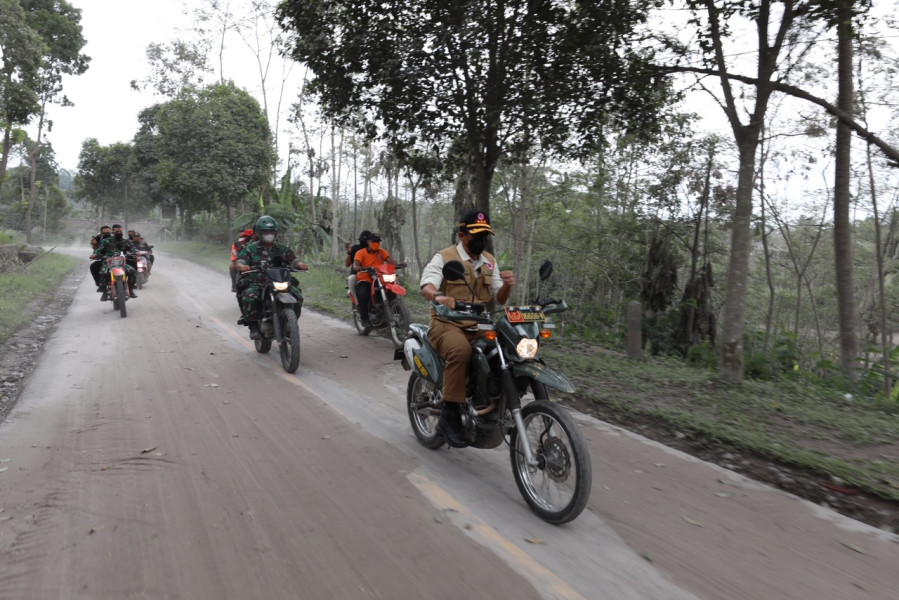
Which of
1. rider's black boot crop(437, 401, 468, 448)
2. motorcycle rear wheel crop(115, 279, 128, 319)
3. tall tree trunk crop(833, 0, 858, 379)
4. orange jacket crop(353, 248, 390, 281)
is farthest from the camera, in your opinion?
motorcycle rear wheel crop(115, 279, 128, 319)

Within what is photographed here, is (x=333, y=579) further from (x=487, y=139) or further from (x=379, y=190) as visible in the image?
(x=379, y=190)

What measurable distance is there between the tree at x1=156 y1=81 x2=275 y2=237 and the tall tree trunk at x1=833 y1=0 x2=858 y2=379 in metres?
25.0

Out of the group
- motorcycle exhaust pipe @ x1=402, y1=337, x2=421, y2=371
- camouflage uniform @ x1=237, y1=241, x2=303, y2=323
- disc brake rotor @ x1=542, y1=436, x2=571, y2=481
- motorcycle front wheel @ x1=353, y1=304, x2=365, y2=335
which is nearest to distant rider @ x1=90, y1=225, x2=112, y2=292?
camouflage uniform @ x1=237, y1=241, x2=303, y2=323

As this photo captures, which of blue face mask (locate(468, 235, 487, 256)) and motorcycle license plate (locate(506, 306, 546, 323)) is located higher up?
blue face mask (locate(468, 235, 487, 256))

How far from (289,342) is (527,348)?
454cm

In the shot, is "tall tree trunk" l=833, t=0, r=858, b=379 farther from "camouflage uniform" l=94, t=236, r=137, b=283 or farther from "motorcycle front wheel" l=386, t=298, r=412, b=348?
"camouflage uniform" l=94, t=236, r=137, b=283

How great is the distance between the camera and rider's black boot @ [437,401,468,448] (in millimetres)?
4430

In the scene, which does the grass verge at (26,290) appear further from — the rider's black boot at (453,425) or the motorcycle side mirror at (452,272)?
the motorcycle side mirror at (452,272)

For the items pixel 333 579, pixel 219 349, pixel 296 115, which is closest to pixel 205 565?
pixel 333 579

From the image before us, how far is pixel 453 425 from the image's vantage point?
4441 mm

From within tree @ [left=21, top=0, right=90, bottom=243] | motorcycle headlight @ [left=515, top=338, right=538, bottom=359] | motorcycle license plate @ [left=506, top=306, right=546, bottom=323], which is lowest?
motorcycle headlight @ [left=515, top=338, right=538, bottom=359]

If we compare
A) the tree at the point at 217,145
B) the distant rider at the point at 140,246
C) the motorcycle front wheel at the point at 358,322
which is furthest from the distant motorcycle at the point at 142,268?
the tree at the point at 217,145

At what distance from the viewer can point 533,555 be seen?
131 inches

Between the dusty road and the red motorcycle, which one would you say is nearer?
the dusty road
